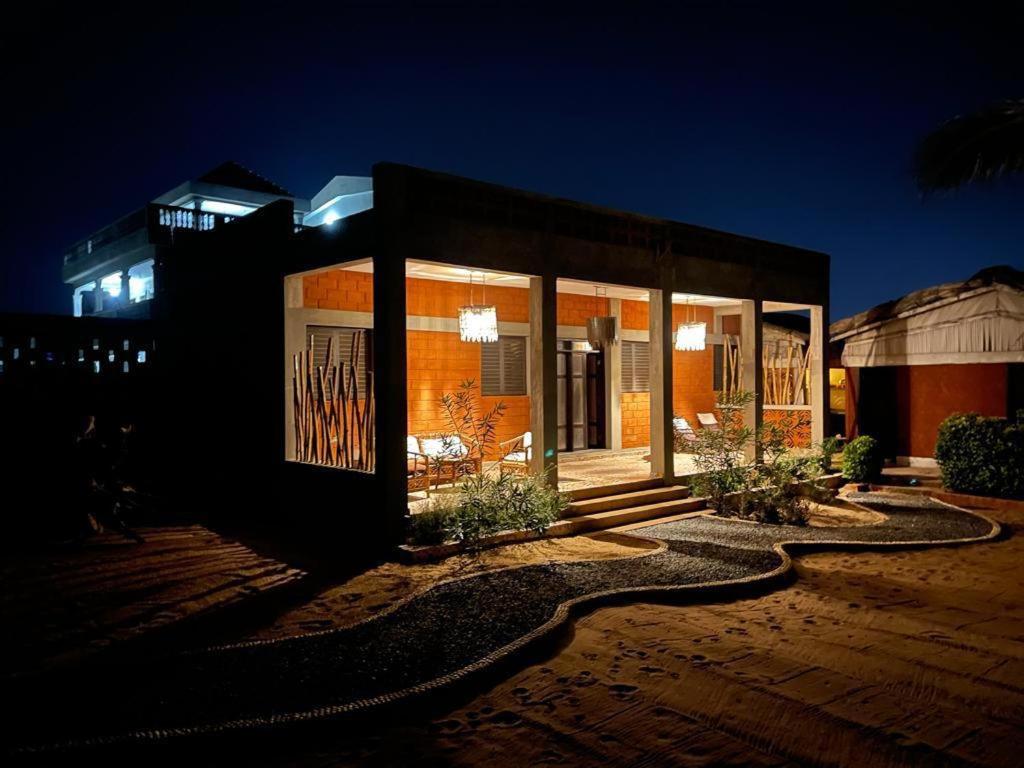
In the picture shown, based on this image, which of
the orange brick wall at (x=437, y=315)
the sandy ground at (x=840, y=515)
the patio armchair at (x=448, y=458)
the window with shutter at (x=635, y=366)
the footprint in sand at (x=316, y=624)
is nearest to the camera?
the footprint in sand at (x=316, y=624)

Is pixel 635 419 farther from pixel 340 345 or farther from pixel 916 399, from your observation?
pixel 340 345

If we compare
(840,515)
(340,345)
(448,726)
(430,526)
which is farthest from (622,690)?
(340,345)

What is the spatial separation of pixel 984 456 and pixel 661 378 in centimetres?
498

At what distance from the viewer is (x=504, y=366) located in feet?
39.5

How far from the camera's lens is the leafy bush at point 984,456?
10.2m

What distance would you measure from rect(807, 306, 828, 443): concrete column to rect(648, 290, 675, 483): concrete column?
385 centimetres

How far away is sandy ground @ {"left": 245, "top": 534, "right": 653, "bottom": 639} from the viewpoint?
5332 millimetres

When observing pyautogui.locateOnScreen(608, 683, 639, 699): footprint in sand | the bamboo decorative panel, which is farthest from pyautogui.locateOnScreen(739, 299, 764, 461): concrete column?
pyautogui.locateOnScreen(608, 683, 639, 699): footprint in sand

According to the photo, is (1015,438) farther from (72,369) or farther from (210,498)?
(72,369)

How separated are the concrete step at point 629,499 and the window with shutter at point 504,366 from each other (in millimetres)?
3256

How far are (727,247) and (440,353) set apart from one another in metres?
4.65

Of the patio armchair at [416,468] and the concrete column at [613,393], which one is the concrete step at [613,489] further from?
the concrete column at [613,393]

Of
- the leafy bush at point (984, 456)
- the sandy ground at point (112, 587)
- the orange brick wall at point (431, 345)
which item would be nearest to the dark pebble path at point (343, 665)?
the sandy ground at point (112, 587)

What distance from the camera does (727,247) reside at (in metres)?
10.8
